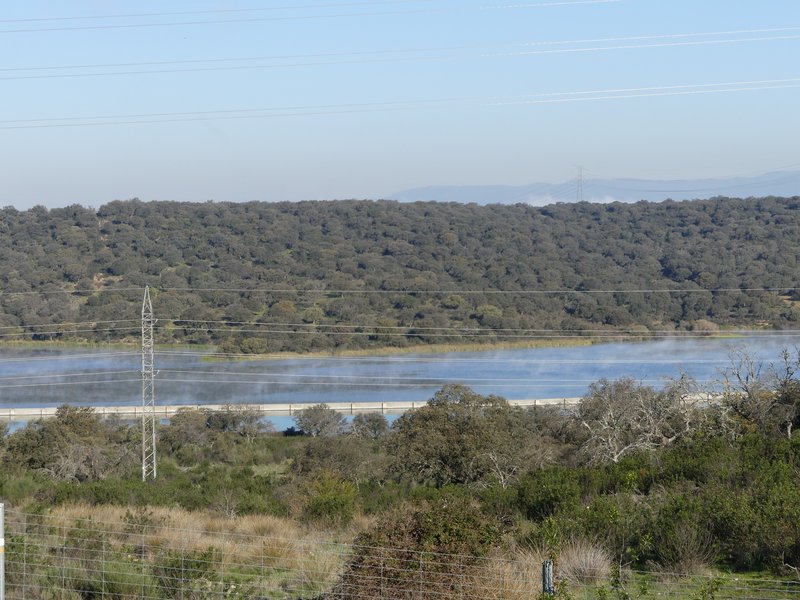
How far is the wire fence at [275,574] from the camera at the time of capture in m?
6.09

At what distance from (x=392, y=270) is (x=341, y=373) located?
15.8 metres

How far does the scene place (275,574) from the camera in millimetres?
7324

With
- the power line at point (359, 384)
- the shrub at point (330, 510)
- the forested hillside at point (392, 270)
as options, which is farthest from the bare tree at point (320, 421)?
the shrub at point (330, 510)

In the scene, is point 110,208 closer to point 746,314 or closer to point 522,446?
point 746,314

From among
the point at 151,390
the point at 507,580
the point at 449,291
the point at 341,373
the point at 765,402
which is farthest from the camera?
the point at 449,291

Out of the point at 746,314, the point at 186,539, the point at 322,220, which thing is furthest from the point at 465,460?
the point at 322,220

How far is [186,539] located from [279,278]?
1615 inches

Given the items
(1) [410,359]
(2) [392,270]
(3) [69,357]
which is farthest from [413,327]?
(3) [69,357]

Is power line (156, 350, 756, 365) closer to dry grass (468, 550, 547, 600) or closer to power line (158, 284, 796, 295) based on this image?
power line (158, 284, 796, 295)

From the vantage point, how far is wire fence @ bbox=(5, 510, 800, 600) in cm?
609

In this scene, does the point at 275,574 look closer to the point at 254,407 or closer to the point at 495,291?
the point at 254,407

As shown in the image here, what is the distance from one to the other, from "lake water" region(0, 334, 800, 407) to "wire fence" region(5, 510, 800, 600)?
24.8 m

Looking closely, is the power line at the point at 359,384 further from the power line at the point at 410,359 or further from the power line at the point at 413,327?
the power line at the point at 413,327

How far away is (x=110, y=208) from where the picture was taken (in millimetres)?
62500
